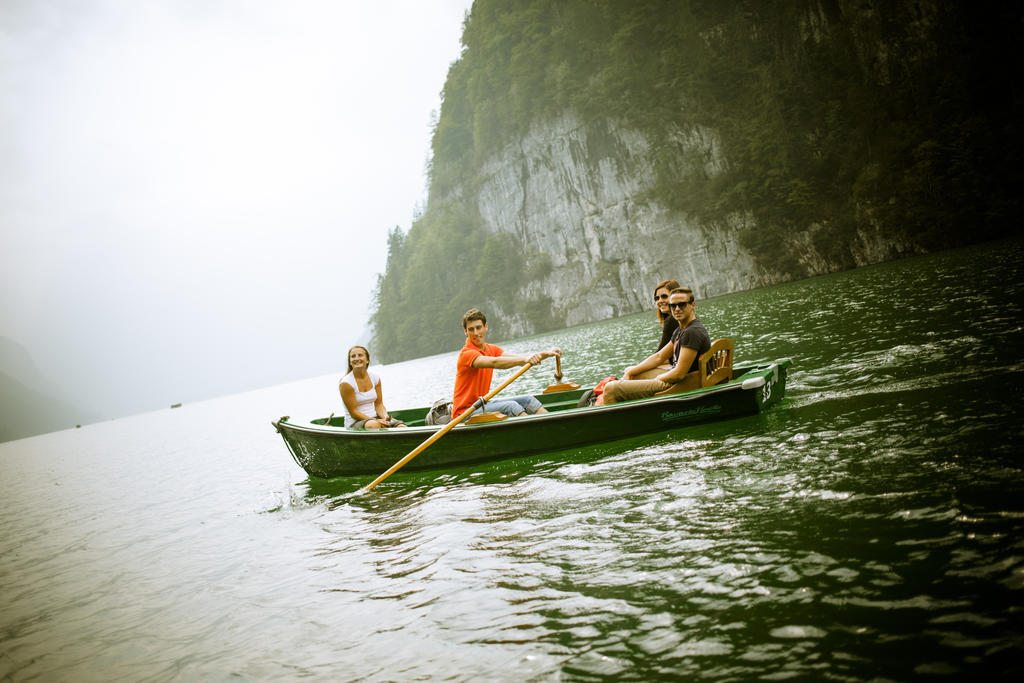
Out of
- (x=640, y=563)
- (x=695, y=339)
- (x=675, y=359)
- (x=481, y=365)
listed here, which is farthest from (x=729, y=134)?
(x=640, y=563)

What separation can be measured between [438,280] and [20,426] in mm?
189796

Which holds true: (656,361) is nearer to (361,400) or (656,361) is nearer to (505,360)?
(505,360)

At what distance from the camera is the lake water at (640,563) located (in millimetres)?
2668

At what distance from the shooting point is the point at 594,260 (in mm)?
61188

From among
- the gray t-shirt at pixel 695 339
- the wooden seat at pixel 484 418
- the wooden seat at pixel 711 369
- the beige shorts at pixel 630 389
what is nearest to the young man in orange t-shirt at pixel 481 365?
the wooden seat at pixel 484 418

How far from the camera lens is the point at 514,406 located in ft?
27.1

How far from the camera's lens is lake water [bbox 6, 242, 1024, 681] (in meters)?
2.67

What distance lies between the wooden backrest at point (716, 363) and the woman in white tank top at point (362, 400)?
4.94 meters

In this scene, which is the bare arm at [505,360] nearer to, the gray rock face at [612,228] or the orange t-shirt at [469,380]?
the orange t-shirt at [469,380]

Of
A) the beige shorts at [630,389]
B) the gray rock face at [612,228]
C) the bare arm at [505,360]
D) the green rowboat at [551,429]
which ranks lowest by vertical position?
the green rowboat at [551,429]

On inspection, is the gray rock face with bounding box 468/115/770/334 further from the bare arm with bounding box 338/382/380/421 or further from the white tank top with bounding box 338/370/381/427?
the bare arm with bounding box 338/382/380/421

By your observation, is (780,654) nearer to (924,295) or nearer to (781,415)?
(781,415)

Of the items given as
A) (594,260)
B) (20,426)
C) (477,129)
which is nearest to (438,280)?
(477,129)

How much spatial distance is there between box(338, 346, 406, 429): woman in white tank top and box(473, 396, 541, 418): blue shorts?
5.88 ft
